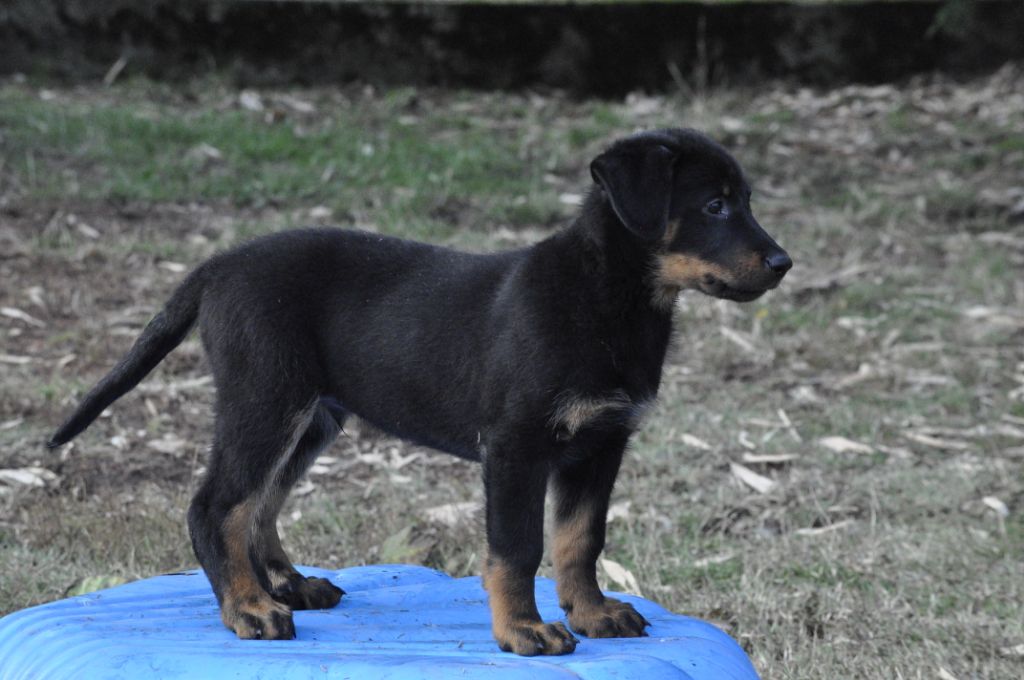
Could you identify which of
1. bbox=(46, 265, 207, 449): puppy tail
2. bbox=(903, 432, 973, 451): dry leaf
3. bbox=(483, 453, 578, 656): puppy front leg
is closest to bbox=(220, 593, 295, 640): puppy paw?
bbox=(483, 453, 578, 656): puppy front leg

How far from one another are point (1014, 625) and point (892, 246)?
16.2 feet

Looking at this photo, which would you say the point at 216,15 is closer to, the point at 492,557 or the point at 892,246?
the point at 892,246

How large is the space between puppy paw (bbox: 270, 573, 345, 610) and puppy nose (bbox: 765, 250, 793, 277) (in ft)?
5.46

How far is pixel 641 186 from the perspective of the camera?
3.78 meters

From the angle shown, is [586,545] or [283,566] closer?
[586,545]

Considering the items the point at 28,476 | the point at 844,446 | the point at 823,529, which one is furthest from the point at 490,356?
the point at 844,446

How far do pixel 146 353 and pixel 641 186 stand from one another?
5.26 ft

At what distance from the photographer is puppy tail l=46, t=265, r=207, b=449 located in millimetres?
4199

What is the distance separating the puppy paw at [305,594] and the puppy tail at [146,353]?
30.4 inches

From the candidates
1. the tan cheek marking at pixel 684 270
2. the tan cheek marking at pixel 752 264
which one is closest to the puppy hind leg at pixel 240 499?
the tan cheek marking at pixel 684 270

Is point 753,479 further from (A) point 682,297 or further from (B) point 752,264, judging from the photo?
(B) point 752,264

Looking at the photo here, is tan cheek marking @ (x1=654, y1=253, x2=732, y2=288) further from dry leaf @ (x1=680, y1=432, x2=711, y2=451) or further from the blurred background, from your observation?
dry leaf @ (x1=680, y1=432, x2=711, y2=451)

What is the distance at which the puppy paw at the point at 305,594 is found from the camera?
424cm

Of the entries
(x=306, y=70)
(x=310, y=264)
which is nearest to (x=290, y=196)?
(x=306, y=70)
